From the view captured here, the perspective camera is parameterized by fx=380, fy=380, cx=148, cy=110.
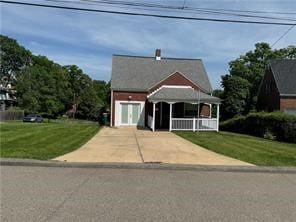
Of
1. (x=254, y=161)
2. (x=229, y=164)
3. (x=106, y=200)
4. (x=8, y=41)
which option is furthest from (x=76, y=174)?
(x=8, y=41)

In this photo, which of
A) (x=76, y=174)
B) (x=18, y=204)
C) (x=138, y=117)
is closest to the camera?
(x=18, y=204)

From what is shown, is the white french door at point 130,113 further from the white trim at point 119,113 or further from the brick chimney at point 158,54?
the brick chimney at point 158,54

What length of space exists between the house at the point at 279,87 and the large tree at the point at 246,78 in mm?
2268

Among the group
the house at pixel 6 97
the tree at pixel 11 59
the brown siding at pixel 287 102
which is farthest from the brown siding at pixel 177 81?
the house at pixel 6 97

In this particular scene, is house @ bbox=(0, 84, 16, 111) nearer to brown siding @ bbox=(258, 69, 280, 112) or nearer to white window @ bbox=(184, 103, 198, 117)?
brown siding @ bbox=(258, 69, 280, 112)

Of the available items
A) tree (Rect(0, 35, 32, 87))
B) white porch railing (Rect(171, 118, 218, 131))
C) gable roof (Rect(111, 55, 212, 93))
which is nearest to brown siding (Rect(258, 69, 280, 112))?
gable roof (Rect(111, 55, 212, 93))

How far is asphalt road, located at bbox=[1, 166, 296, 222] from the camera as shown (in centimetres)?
609

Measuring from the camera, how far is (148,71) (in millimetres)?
37000

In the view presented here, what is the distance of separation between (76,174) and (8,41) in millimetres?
88568

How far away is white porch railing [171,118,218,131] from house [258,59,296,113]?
12.6 meters

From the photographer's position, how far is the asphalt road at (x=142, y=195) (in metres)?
6.09

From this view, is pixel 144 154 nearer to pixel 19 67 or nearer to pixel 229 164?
pixel 229 164

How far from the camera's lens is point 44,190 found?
7.66m

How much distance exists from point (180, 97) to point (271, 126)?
7.36m
